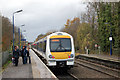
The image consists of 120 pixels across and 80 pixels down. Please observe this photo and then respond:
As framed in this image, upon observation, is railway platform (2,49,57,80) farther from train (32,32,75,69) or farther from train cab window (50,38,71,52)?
train cab window (50,38,71,52)

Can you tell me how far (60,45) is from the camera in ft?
42.9

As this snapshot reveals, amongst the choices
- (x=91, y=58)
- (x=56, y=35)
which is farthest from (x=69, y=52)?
(x=91, y=58)

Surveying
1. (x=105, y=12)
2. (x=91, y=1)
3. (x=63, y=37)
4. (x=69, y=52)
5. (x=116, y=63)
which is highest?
(x=91, y=1)

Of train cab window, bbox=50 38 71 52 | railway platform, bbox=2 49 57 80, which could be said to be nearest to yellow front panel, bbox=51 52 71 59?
train cab window, bbox=50 38 71 52

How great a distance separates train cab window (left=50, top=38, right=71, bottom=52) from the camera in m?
12.9

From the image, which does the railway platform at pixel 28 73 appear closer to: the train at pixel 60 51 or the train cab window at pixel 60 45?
the train at pixel 60 51

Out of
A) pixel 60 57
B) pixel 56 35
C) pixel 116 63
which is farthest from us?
pixel 116 63

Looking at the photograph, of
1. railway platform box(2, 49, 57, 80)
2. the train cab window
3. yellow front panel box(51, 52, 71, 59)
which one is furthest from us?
the train cab window

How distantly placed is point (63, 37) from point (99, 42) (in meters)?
19.8

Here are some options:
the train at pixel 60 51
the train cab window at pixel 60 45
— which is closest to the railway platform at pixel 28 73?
the train at pixel 60 51

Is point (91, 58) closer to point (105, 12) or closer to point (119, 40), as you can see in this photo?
point (119, 40)

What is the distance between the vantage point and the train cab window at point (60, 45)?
508 inches

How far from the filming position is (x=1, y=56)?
17.5 metres

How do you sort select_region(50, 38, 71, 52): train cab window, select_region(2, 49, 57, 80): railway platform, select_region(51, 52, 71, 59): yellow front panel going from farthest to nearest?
select_region(50, 38, 71, 52): train cab window, select_region(51, 52, 71, 59): yellow front panel, select_region(2, 49, 57, 80): railway platform
